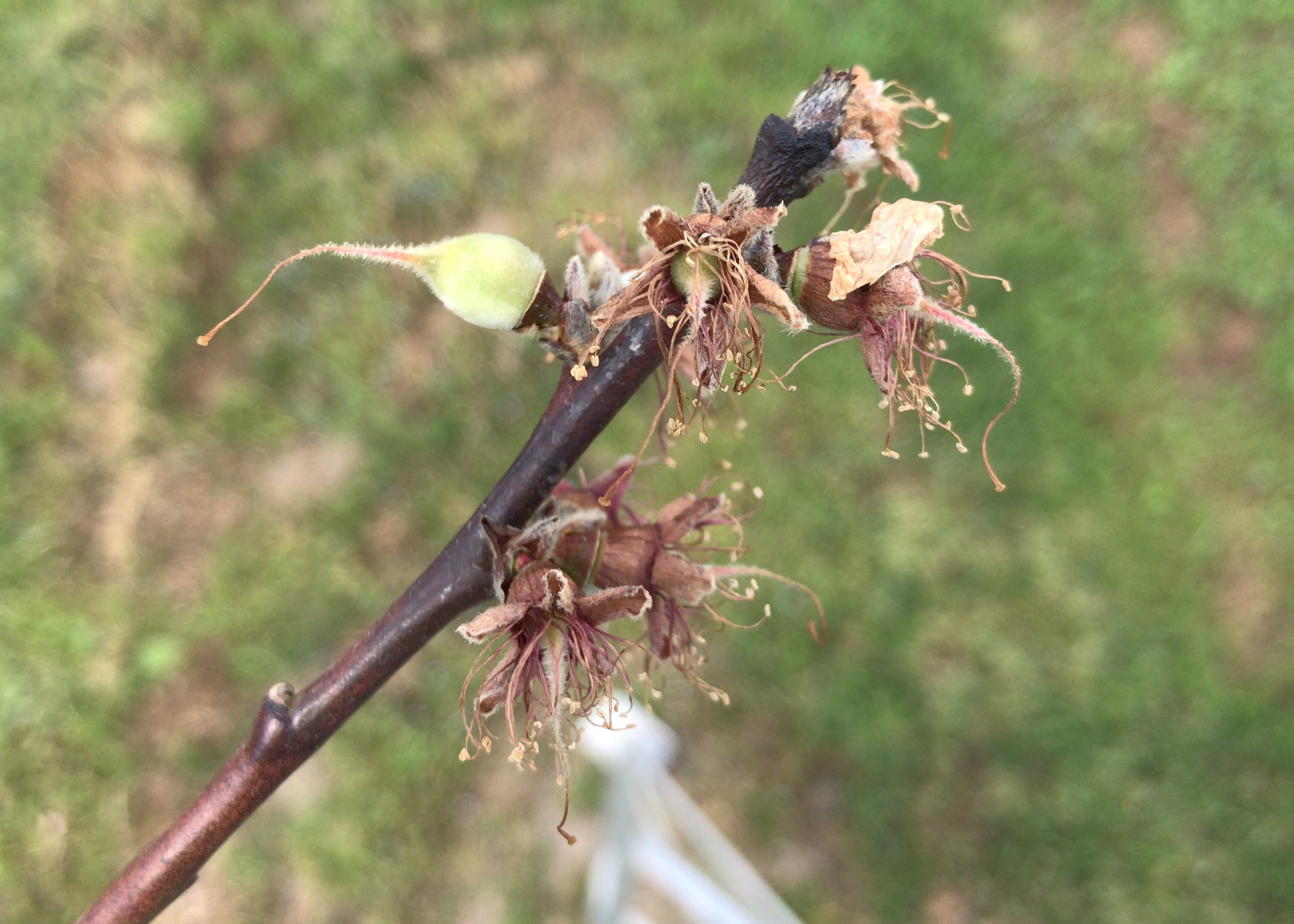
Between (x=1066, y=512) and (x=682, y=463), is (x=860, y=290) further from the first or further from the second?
(x=1066, y=512)

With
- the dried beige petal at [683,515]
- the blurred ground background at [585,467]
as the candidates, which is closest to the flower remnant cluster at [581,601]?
the dried beige petal at [683,515]

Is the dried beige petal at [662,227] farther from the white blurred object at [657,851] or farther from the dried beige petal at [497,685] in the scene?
the white blurred object at [657,851]

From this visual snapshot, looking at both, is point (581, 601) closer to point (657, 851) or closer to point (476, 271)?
point (476, 271)

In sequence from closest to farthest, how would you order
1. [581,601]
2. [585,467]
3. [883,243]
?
[883,243] < [581,601] < [585,467]

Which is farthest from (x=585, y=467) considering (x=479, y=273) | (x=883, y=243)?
(x=883, y=243)

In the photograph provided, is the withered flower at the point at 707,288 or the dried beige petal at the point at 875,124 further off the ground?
the dried beige petal at the point at 875,124

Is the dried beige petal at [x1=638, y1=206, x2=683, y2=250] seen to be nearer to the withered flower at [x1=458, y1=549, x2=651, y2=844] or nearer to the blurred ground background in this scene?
the withered flower at [x1=458, y1=549, x2=651, y2=844]
